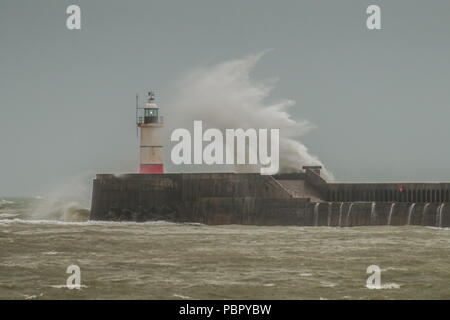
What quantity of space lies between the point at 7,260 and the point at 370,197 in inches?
608

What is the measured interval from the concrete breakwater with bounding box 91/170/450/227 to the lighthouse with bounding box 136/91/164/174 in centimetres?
188

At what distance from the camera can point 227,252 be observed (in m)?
22.6

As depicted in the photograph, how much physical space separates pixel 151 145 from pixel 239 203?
5549 mm

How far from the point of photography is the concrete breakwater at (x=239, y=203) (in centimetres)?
3083

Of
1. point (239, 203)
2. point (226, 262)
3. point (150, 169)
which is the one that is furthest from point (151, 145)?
point (226, 262)

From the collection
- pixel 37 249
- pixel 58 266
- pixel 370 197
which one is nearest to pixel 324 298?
pixel 58 266

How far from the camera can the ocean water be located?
1625cm

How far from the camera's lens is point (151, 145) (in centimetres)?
3716

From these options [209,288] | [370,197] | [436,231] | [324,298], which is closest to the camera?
[324,298]

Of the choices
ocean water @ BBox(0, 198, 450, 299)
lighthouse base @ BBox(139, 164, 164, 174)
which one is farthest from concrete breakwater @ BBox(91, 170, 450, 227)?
lighthouse base @ BBox(139, 164, 164, 174)

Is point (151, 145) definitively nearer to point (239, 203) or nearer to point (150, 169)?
point (150, 169)

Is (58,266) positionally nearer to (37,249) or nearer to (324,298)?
(37,249)

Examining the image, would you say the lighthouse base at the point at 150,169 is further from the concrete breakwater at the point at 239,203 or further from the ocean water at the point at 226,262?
the ocean water at the point at 226,262

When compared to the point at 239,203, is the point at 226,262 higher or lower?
lower
